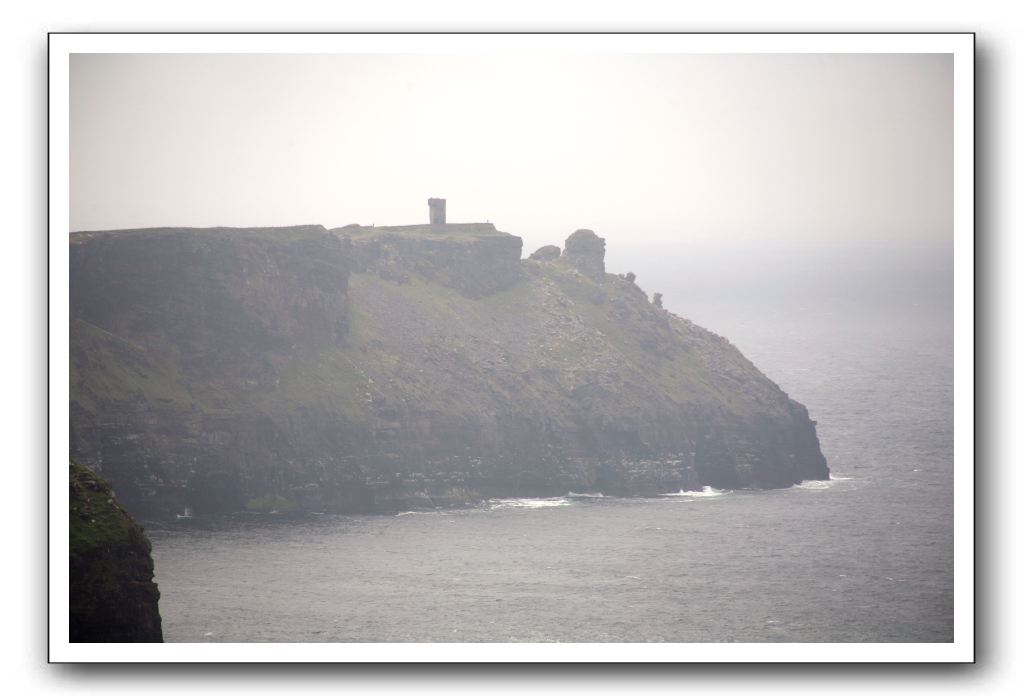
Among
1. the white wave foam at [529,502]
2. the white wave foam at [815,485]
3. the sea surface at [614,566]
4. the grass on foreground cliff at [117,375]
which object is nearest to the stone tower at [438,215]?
the white wave foam at [529,502]

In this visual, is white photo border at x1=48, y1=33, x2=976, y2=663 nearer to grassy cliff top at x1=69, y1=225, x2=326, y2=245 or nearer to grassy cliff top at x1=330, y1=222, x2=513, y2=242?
grassy cliff top at x1=69, y1=225, x2=326, y2=245

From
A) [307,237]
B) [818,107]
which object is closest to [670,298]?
[307,237]

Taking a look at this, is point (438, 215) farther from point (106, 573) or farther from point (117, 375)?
point (106, 573)

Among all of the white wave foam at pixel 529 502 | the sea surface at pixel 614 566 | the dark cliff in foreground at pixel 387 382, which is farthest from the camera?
the white wave foam at pixel 529 502

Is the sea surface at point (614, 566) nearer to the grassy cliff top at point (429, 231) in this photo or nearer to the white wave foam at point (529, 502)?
the white wave foam at point (529, 502)

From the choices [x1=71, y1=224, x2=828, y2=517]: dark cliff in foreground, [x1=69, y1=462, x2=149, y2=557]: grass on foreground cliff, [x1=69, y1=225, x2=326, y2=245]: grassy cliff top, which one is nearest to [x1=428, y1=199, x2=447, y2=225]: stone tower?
[x1=71, y1=224, x2=828, y2=517]: dark cliff in foreground

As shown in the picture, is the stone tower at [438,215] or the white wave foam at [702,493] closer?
the white wave foam at [702,493]

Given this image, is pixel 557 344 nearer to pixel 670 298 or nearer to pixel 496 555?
pixel 670 298

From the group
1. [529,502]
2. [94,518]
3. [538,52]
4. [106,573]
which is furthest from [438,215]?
[106,573]
